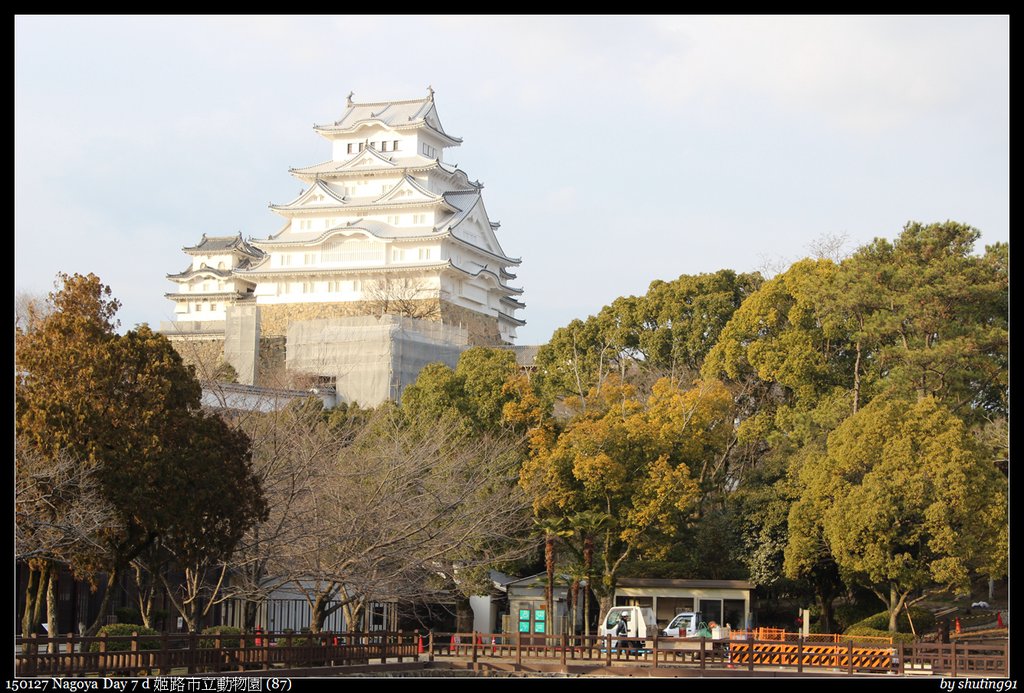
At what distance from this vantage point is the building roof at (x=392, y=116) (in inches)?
2505

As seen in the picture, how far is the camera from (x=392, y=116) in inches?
2549

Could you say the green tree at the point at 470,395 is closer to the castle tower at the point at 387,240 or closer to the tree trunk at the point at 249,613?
the tree trunk at the point at 249,613

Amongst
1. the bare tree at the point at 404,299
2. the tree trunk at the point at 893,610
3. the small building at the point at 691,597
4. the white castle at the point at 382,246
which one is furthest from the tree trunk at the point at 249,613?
the bare tree at the point at 404,299

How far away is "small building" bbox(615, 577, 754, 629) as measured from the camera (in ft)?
104

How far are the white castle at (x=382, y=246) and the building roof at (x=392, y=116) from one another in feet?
0.22

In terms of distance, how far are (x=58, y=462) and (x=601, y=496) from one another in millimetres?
15548

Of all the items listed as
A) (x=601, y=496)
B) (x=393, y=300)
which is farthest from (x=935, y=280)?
(x=393, y=300)

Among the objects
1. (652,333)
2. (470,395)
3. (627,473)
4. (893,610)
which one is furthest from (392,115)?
(893,610)

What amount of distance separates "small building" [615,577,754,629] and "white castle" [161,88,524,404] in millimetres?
24110

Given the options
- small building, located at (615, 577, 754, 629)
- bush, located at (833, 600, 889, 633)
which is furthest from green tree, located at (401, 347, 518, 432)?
bush, located at (833, 600, 889, 633)

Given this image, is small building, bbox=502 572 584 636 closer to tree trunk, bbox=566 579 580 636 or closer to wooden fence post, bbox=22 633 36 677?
tree trunk, bbox=566 579 580 636
